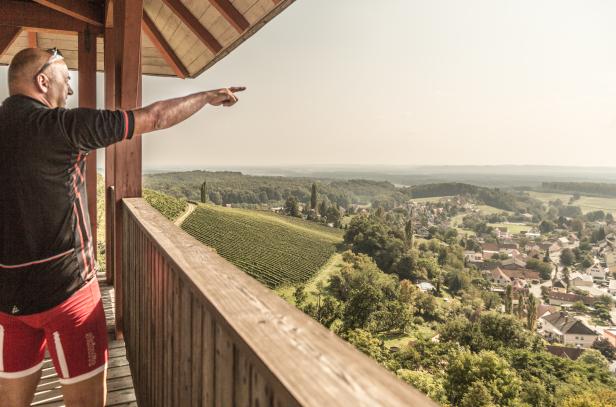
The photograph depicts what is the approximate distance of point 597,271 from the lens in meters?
50.8

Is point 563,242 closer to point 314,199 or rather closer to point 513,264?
point 513,264

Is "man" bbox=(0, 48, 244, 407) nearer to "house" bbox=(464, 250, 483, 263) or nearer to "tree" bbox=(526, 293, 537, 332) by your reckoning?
"tree" bbox=(526, 293, 537, 332)

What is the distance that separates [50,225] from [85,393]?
518mm

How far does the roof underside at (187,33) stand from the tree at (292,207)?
58.0 m

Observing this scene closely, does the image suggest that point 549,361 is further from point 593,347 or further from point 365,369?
point 365,369

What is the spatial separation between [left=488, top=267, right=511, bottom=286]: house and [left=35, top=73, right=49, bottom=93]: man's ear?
59.4 metres

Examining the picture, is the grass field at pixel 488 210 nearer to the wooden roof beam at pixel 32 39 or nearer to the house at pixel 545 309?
the house at pixel 545 309

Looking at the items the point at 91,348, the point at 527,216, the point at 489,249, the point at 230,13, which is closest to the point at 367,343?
the point at 230,13

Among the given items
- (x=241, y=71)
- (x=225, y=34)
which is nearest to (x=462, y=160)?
(x=241, y=71)

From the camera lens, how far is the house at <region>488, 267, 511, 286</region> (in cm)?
5412

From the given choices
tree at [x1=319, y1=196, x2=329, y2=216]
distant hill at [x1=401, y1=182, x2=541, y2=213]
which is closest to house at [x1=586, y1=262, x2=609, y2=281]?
distant hill at [x1=401, y1=182, x2=541, y2=213]

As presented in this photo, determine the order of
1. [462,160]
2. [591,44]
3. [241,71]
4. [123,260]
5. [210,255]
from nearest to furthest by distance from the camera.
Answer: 1. [210,255]
2. [123,260]
3. [241,71]
4. [591,44]
5. [462,160]

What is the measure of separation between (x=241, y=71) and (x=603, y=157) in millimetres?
75747

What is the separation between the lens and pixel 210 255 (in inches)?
42.3
